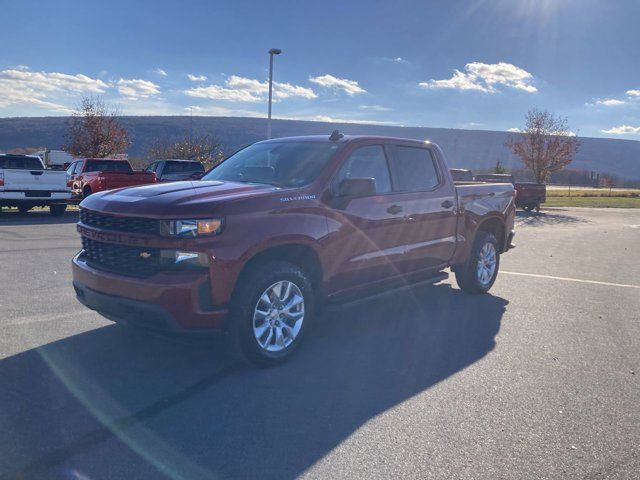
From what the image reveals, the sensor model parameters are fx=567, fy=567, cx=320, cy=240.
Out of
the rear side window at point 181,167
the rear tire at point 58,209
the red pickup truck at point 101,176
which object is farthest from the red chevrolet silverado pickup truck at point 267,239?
the rear side window at point 181,167

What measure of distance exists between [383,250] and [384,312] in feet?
4.10

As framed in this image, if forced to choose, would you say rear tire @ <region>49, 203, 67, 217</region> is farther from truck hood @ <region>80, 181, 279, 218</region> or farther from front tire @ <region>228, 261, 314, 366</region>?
front tire @ <region>228, 261, 314, 366</region>

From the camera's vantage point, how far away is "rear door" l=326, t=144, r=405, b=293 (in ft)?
16.8

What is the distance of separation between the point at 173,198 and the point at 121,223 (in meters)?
0.46

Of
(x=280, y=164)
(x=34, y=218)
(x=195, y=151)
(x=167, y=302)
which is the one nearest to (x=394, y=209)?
(x=280, y=164)

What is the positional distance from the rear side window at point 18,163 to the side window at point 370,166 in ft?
49.8

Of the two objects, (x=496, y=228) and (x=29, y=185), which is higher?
(x=496, y=228)

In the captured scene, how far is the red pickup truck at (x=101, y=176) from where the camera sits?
60.5 feet

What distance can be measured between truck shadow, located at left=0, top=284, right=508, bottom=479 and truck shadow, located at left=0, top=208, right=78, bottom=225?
11.7 metres

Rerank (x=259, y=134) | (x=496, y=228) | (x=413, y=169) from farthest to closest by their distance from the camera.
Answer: (x=259, y=134)
(x=496, y=228)
(x=413, y=169)

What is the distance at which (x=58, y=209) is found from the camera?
59.2 feet

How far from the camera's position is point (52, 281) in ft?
24.7

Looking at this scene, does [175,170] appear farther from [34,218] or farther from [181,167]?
[34,218]

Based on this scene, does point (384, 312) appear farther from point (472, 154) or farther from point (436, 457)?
point (472, 154)
